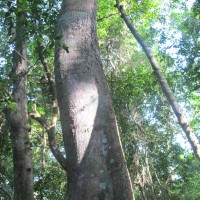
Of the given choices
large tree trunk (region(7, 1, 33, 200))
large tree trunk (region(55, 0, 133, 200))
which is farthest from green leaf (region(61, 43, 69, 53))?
large tree trunk (region(7, 1, 33, 200))

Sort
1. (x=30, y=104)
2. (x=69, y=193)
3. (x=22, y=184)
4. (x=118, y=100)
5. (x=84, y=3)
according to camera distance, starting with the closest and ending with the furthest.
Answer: (x=69, y=193), (x=84, y=3), (x=22, y=184), (x=30, y=104), (x=118, y=100)

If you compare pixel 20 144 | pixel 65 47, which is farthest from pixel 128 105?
pixel 65 47

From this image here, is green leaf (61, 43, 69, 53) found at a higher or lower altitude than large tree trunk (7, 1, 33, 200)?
lower

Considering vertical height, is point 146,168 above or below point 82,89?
above

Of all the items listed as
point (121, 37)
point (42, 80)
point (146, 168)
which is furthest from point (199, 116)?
point (42, 80)

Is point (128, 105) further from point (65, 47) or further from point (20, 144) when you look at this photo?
point (65, 47)

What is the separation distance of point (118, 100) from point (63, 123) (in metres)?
7.11

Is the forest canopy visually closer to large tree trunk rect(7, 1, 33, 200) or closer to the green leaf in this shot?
large tree trunk rect(7, 1, 33, 200)

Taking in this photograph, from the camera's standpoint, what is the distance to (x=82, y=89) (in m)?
2.35

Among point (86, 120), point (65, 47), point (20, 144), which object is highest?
point (20, 144)

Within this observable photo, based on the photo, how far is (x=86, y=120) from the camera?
2195mm

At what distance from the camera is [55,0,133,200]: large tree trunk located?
6.57 feet

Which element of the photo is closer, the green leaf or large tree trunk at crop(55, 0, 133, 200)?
large tree trunk at crop(55, 0, 133, 200)

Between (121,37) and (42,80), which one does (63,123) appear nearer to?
(42,80)
